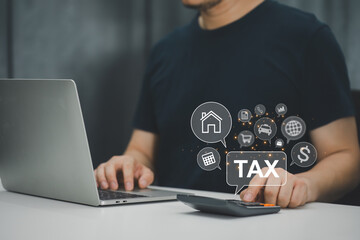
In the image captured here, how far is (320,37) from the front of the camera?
993mm

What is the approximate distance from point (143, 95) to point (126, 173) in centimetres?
57

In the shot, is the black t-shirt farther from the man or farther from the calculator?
the calculator

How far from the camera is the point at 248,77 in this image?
1.02 metres

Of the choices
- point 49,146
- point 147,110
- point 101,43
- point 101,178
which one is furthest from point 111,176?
point 101,43

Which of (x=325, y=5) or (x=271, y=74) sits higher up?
(x=325, y=5)

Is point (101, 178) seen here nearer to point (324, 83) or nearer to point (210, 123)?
point (210, 123)

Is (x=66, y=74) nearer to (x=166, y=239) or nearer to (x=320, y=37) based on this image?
(x=320, y=37)

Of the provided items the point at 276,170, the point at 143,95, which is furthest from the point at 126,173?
the point at 143,95

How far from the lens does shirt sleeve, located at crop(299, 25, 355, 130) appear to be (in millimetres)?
891

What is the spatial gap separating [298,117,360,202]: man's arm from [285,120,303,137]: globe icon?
65 millimetres
